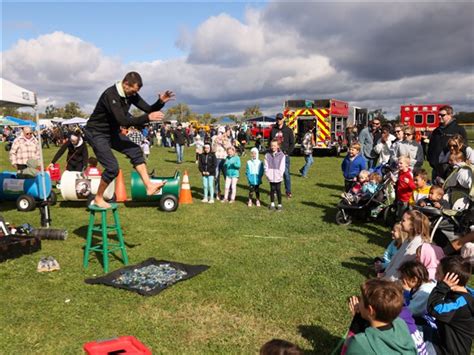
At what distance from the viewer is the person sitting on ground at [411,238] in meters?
4.23

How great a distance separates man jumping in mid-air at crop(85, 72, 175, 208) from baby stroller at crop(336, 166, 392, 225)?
400 centimetres

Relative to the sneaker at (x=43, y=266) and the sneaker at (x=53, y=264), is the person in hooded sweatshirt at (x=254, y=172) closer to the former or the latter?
the sneaker at (x=53, y=264)

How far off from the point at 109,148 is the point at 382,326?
389 cm

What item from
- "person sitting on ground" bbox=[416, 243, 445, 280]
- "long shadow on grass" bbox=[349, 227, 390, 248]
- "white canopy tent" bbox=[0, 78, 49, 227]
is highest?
"white canopy tent" bbox=[0, 78, 49, 227]

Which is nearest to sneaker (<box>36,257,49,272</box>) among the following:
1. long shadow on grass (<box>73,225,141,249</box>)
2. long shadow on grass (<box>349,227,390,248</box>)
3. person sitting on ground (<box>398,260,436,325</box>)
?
long shadow on grass (<box>73,225,141,249</box>)

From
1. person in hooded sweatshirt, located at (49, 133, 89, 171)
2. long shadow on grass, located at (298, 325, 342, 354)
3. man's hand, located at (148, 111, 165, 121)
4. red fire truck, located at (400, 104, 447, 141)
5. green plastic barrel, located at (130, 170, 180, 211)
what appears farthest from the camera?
red fire truck, located at (400, 104, 447, 141)

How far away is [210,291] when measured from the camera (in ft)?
15.5

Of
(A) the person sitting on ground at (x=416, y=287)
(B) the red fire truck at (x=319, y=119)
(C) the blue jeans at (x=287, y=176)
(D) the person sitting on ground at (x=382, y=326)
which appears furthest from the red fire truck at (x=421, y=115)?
(D) the person sitting on ground at (x=382, y=326)

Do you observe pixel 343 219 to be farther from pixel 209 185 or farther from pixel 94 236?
pixel 94 236

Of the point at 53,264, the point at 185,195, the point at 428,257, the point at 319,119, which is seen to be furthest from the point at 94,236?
the point at 319,119

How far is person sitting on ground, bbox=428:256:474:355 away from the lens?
2902 mm

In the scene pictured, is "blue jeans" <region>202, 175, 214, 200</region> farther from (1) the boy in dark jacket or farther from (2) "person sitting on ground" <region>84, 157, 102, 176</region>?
(2) "person sitting on ground" <region>84, 157, 102, 176</region>

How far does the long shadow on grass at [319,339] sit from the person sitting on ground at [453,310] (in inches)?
35.5

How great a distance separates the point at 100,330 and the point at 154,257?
7.08 feet
